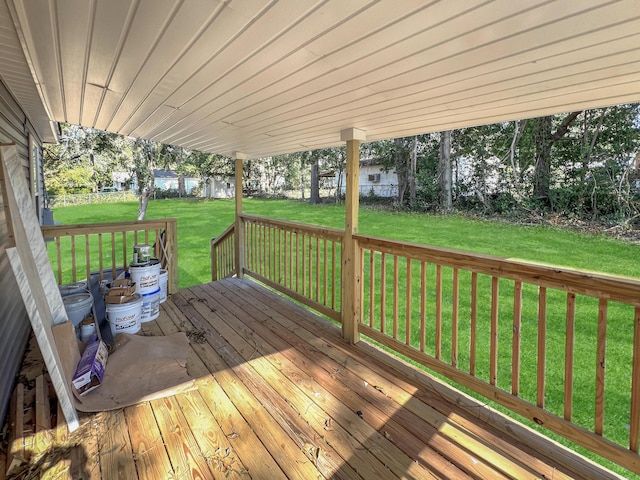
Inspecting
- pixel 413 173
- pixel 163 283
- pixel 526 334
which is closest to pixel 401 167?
pixel 413 173

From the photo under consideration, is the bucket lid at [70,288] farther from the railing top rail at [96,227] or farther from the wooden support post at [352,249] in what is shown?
the wooden support post at [352,249]

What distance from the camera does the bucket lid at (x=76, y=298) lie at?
3020mm

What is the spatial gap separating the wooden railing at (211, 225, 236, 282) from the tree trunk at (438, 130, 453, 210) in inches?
348

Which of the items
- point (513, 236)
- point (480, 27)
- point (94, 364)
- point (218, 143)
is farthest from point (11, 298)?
point (513, 236)

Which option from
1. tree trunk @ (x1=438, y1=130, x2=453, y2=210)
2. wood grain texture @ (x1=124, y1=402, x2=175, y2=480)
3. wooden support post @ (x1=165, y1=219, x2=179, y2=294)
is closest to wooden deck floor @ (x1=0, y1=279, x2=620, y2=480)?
wood grain texture @ (x1=124, y1=402, x2=175, y2=480)

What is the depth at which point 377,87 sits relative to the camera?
1974 mm

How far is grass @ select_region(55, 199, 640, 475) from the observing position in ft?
9.63

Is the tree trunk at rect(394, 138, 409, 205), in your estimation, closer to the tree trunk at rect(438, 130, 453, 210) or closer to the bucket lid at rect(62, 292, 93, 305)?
the tree trunk at rect(438, 130, 453, 210)

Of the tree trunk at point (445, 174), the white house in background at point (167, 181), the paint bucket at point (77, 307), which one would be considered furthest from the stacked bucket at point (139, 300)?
the white house in background at point (167, 181)

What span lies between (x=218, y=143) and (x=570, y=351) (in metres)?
4.20

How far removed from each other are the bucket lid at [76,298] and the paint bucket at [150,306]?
0.51 m

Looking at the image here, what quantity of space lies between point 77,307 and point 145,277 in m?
0.69

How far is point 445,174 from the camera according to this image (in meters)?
12.1

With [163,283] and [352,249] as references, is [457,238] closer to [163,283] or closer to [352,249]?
[352,249]
